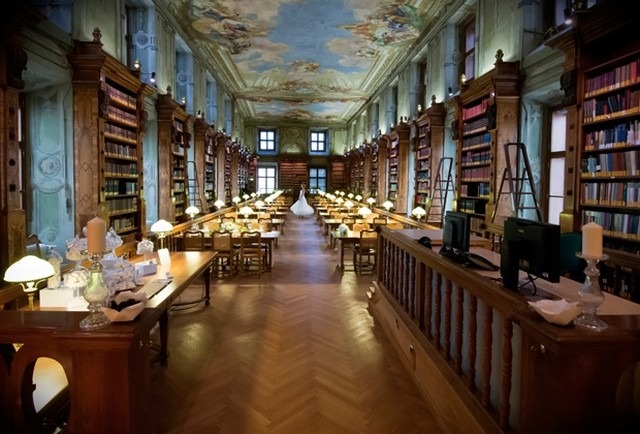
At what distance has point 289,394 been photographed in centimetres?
322

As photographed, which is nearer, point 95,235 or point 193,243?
point 95,235

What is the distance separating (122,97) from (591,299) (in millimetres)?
6622

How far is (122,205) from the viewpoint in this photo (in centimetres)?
675

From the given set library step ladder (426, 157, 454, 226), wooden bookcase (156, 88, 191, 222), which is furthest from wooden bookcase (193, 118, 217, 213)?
library step ladder (426, 157, 454, 226)

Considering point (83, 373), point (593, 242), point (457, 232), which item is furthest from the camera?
point (457, 232)

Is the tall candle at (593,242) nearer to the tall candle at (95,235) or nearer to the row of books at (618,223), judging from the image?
the tall candle at (95,235)

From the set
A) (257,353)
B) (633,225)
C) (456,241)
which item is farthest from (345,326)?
(633,225)

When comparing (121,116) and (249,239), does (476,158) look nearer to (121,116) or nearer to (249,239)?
(249,239)

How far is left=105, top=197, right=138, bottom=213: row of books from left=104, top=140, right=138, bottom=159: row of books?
2.21ft

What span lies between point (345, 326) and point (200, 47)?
10.4 metres

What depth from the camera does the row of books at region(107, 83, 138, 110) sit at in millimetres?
6189

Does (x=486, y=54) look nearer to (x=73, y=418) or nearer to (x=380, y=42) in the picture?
(x=380, y=42)

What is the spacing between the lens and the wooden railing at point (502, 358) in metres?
1.77

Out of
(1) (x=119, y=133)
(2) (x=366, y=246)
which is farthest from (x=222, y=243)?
(2) (x=366, y=246)
